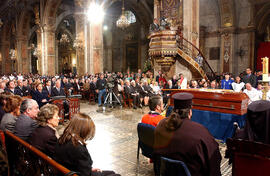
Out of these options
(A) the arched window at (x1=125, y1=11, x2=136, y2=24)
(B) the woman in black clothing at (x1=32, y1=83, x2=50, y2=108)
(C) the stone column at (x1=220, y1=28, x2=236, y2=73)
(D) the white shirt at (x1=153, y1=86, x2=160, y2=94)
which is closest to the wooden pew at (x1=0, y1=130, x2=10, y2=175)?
(B) the woman in black clothing at (x1=32, y1=83, x2=50, y2=108)

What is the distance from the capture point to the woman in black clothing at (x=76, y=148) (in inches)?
82.0

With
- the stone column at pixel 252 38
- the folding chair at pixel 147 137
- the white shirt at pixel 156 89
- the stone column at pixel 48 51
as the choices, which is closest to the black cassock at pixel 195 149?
the folding chair at pixel 147 137

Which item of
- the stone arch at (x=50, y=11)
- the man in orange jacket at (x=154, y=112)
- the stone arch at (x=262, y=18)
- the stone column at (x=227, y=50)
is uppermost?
the stone arch at (x=50, y=11)

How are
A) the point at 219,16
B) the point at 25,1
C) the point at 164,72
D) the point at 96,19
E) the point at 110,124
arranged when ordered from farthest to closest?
the point at 25,1
the point at 219,16
the point at 96,19
the point at 164,72
the point at 110,124

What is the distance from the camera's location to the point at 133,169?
13.0 feet

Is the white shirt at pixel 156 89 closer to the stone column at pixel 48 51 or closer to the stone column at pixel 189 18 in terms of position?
the stone column at pixel 189 18

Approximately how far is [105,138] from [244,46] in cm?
1486

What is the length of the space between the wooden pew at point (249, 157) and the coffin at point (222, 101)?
2.88 meters

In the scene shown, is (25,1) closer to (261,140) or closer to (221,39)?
(221,39)

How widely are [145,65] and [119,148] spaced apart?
12.2 m

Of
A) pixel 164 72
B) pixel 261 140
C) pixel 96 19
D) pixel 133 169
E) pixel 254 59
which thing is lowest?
pixel 133 169

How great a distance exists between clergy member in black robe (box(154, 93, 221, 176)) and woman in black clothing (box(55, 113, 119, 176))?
0.77 meters

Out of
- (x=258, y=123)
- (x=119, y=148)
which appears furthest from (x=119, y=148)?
(x=258, y=123)

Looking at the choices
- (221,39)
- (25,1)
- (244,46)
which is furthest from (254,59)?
(25,1)
